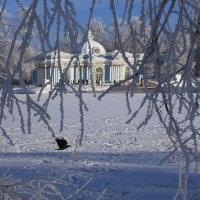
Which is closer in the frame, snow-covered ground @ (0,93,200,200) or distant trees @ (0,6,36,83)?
distant trees @ (0,6,36,83)

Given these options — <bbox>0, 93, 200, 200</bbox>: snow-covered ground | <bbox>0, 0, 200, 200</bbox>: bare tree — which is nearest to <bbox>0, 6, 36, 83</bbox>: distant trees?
<bbox>0, 0, 200, 200</bbox>: bare tree

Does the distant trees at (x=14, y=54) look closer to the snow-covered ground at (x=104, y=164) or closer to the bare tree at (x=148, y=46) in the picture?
the bare tree at (x=148, y=46)

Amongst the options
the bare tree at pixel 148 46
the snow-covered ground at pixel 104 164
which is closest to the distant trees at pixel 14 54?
the bare tree at pixel 148 46

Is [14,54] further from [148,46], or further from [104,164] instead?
[104,164]

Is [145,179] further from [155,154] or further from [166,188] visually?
[155,154]

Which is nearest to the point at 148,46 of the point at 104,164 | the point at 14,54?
the point at 14,54

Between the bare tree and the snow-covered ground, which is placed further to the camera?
the snow-covered ground

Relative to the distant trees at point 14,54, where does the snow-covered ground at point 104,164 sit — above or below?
below

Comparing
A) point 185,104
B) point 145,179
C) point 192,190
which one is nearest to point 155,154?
point 145,179

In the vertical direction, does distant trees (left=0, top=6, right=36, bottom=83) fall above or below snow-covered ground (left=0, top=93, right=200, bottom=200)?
above

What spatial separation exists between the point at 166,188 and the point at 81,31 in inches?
153

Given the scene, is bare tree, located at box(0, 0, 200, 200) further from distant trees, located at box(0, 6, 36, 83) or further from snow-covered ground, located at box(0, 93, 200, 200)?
snow-covered ground, located at box(0, 93, 200, 200)

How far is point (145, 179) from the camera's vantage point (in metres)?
4.96

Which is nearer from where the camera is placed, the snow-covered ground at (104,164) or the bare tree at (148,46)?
the bare tree at (148,46)
